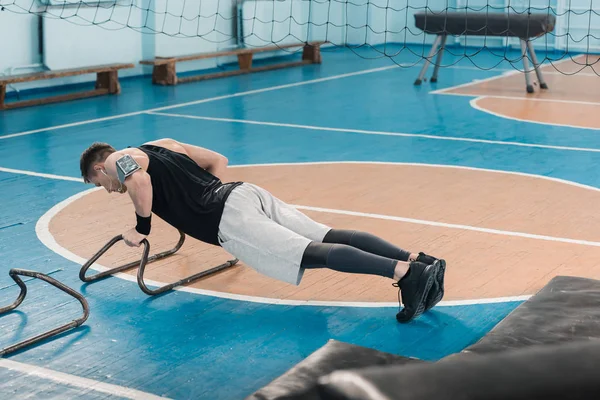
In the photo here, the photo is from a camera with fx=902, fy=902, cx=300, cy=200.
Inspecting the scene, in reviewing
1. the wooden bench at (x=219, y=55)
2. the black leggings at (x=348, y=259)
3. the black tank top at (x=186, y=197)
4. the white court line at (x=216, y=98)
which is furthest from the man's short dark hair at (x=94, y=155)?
the wooden bench at (x=219, y=55)

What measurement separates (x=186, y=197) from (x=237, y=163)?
354cm

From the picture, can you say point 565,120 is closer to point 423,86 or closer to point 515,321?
point 423,86

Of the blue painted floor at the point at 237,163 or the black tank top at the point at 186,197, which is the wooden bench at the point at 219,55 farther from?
the black tank top at the point at 186,197

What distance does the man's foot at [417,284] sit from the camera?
14.6 ft

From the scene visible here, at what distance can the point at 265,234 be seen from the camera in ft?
15.4

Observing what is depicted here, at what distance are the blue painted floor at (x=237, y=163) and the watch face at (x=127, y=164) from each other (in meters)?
0.76

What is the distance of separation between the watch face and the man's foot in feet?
→ 4.95

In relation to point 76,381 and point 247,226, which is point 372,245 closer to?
point 247,226

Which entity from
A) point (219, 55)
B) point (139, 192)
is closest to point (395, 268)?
point (139, 192)

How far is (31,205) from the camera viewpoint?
7016 mm

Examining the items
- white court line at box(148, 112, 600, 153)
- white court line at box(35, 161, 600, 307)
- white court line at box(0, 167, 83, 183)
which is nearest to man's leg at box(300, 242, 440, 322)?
white court line at box(35, 161, 600, 307)

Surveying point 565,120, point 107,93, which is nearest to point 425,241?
point 565,120

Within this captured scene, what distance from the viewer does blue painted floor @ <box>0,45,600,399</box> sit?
14.0ft

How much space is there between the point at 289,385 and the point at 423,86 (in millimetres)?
10707
